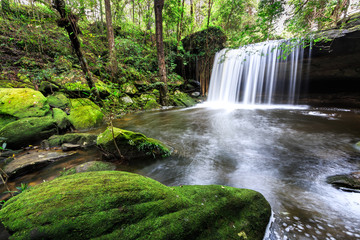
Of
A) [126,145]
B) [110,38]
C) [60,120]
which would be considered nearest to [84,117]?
[60,120]

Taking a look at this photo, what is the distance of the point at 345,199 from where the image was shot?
Result: 2.19 metres

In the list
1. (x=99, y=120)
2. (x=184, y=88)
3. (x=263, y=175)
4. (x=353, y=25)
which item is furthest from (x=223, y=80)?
(x=263, y=175)

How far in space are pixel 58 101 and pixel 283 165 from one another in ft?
26.3

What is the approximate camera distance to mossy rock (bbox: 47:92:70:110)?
5961 mm

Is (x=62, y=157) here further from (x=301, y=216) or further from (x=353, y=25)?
(x=353, y=25)

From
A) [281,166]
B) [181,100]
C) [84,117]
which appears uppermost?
[181,100]

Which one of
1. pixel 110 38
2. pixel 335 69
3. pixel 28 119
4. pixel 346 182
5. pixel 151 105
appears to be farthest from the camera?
pixel 151 105

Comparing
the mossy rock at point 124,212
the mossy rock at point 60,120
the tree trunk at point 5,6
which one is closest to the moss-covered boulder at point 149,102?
the mossy rock at point 60,120

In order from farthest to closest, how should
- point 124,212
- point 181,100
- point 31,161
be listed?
point 181,100, point 31,161, point 124,212

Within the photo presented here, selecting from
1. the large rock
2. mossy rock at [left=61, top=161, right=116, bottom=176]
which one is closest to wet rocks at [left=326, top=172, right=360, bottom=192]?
mossy rock at [left=61, top=161, right=116, bottom=176]

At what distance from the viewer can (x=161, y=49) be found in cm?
1051

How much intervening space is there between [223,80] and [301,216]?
13622 mm

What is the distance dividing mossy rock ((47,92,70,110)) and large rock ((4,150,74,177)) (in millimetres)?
2848

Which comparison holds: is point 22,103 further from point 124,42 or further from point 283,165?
point 124,42
